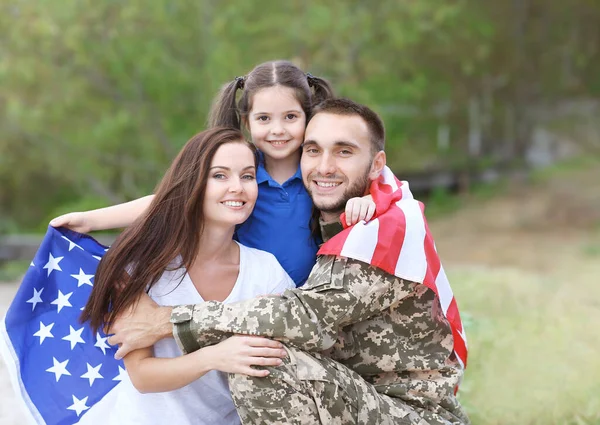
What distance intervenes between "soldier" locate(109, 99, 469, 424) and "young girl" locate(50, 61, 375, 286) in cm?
18

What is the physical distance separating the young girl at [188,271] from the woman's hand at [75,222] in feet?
0.82

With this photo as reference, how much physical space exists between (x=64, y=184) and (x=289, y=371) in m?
15.2

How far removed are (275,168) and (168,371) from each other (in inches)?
41.0

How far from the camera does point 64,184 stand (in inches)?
664

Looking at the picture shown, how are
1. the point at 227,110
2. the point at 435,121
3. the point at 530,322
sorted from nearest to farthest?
the point at 227,110 → the point at 530,322 → the point at 435,121

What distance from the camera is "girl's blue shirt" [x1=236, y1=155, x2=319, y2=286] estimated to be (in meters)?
3.15

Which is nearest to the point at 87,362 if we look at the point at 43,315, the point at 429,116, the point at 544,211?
the point at 43,315

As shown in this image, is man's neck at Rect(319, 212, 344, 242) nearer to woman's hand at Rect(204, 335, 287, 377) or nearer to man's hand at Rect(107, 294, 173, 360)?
woman's hand at Rect(204, 335, 287, 377)

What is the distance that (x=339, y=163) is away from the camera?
2.93 metres

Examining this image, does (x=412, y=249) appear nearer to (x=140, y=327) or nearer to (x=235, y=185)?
(x=235, y=185)

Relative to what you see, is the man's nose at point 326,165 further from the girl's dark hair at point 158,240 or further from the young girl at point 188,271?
the girl's dark hair at point 158,240

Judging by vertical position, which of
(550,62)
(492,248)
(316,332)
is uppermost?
(550,62)

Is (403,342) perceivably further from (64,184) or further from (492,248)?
(64,184)

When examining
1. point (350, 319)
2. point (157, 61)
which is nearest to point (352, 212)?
point (350, 319)
